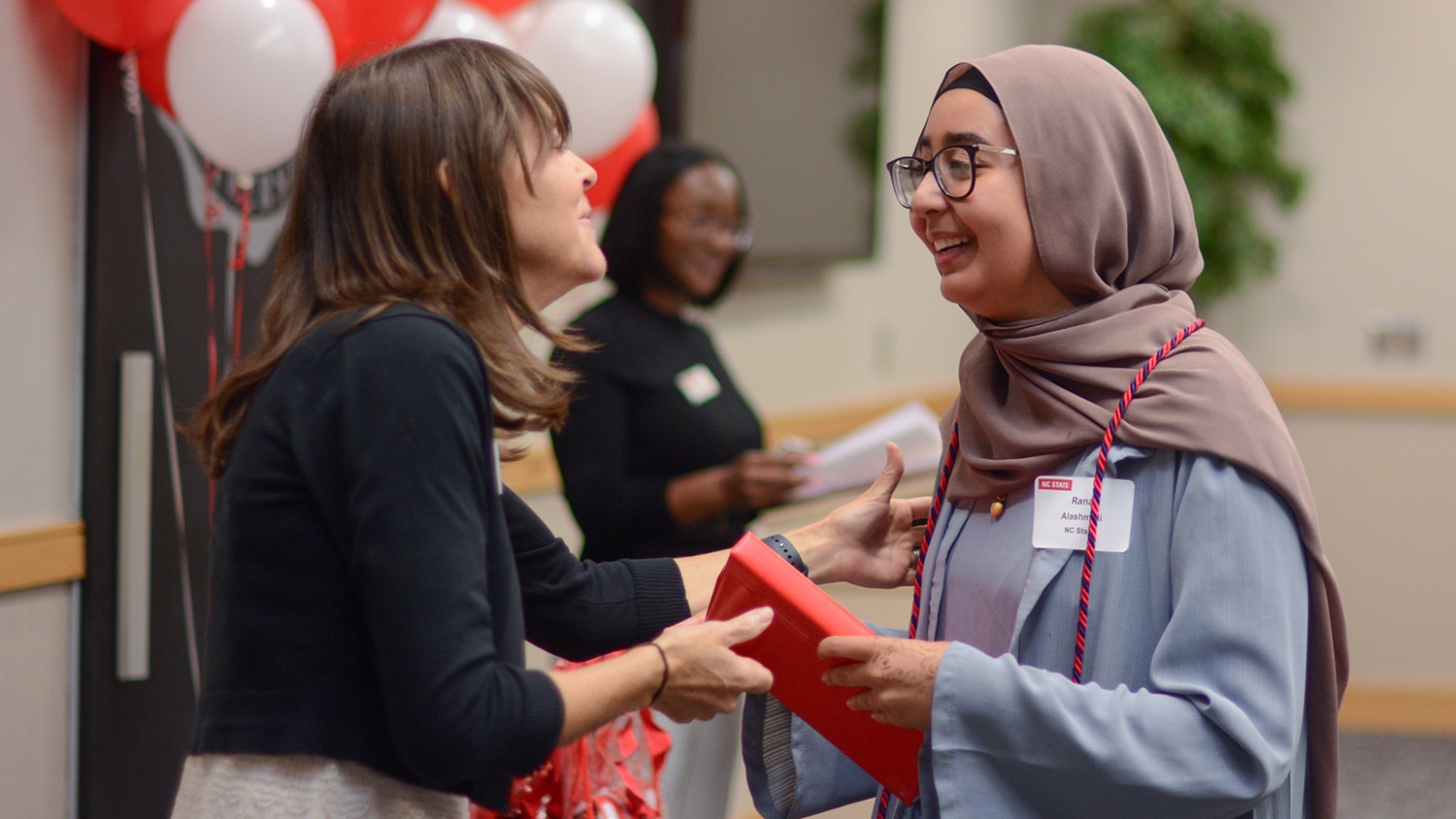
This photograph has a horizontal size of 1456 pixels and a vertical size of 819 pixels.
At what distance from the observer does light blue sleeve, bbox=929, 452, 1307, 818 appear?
113cm

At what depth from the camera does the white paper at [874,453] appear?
227 centimetres

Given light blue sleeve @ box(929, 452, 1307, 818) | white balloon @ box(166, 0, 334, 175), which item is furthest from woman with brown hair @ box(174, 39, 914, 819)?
white balloon @ box(166, 0, 334, 175)

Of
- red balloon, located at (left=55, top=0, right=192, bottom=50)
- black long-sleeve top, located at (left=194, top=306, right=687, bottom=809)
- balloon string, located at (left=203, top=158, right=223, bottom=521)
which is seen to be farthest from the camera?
balloon string, located at (left=203, top=158, right=223, bottom=521)

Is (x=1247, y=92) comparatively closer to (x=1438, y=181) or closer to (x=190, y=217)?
(x=1438, y=181)

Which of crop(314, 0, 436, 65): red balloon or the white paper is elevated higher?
crop(314, 0, 436, 65): red balloon

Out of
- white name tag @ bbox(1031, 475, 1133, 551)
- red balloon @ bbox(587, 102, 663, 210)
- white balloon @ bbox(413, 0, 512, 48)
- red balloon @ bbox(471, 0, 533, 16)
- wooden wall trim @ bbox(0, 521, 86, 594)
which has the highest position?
red balloon @ bbox(471, 0, 533, 16)

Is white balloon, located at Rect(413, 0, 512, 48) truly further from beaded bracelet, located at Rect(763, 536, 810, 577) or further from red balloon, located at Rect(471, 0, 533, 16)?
beaded bracelet, located at Rect(763, 536, 810, 577)

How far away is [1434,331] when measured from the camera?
5.05 metres

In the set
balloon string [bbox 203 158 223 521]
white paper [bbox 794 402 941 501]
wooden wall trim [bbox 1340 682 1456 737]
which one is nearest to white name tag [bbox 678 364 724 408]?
white paper [bbox 794 402 941 501]

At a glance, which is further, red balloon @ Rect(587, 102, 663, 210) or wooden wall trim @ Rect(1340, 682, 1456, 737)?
wooden wall trim @ Rect(1340, 682, 1456, 737)

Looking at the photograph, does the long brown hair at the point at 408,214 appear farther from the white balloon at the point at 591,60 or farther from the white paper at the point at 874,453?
the white balloon at the point at 591,60

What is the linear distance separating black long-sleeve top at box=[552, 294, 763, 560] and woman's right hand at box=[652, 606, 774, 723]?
3.68ft

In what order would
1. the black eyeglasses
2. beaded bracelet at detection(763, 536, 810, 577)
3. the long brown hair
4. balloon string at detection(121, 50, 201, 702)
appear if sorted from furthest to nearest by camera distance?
balloon string at detection(121, 50, 201, 702) < beaded bracelet at detection(763, 536, 810, 577) < the black eyeglasses < the long brown hair

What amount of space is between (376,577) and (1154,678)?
678 mm
